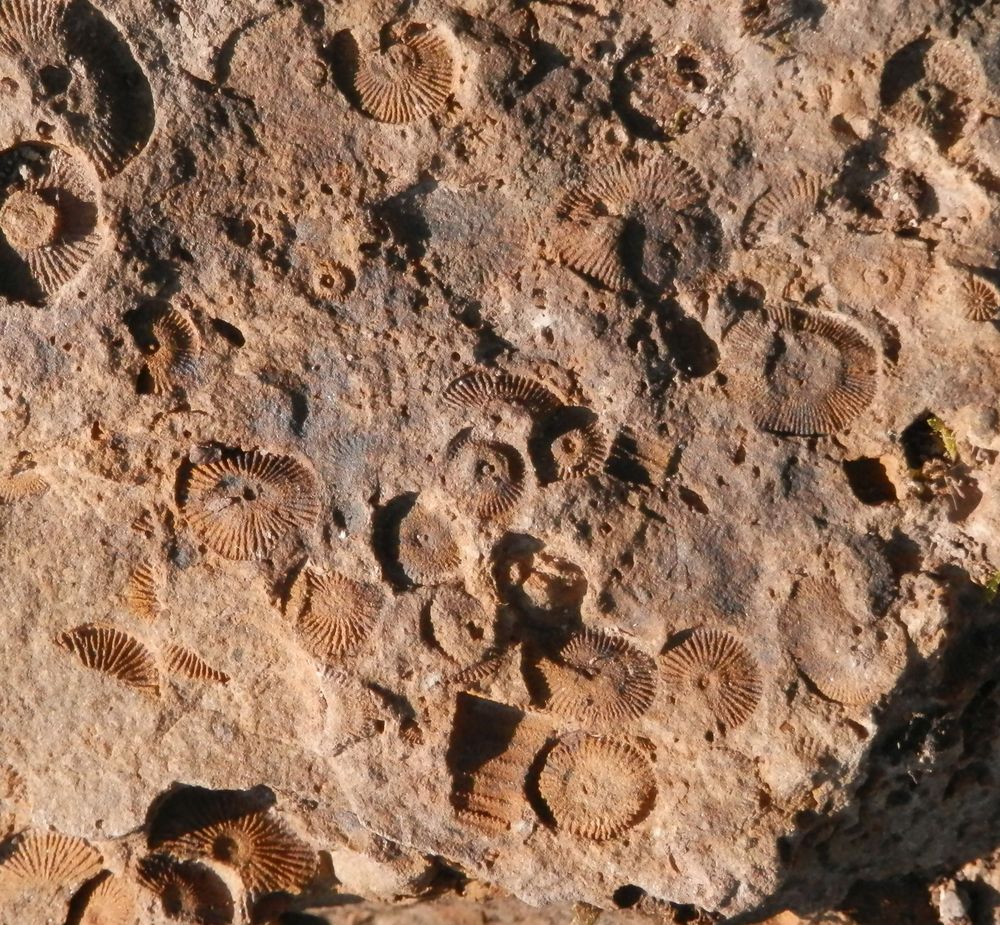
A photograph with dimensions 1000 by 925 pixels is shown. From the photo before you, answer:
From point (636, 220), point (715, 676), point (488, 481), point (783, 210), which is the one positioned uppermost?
point (783, 210)

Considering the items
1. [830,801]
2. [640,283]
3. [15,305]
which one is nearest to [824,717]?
[830,801]

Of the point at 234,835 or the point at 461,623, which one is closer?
the point at 461,623

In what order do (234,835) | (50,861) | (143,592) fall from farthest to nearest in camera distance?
(50,861)
(234,835)
(143,592)

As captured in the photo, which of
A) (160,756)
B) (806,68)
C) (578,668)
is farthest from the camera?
(160,756)

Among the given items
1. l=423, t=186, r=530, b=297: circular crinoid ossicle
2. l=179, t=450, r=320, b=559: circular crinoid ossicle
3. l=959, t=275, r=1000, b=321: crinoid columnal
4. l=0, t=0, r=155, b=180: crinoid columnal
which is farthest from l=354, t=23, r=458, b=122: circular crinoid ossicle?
l=959, t=275, r=1000, b=321: crinoid columnal

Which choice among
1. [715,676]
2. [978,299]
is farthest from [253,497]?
[978,299]

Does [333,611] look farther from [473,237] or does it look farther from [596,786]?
[473,237]

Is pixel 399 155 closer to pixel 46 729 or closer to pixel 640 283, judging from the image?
pixel 640 283
